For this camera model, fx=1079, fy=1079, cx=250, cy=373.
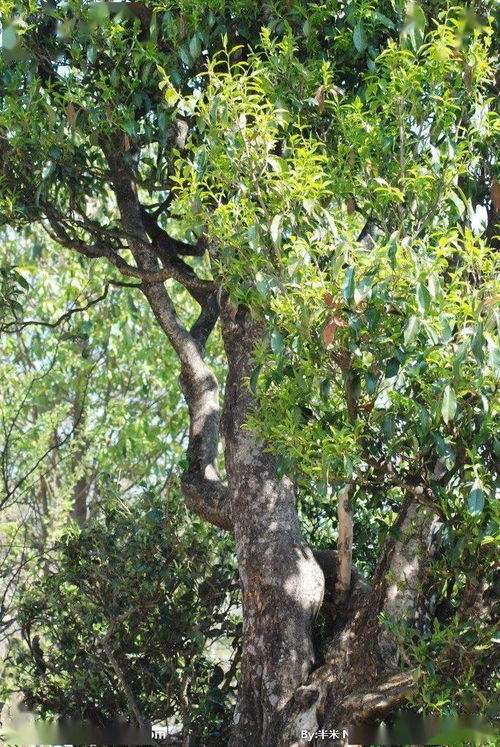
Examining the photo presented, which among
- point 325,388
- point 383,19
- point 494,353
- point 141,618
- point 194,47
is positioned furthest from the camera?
point 141,618

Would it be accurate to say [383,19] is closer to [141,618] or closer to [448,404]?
[448,404]

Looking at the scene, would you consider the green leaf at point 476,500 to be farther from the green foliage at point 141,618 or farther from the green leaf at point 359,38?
the green foliage at point 141,618

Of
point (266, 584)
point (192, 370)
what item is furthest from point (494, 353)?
point (192, 370)

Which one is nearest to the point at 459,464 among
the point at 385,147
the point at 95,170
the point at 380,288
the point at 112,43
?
the point at 380,288

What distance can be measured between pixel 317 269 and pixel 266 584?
1773 mm

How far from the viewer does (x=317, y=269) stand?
3.43 meters

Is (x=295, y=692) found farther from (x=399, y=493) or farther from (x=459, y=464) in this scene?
(x=459, y=464)

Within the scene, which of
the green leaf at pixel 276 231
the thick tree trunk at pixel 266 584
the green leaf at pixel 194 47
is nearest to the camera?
the green leaf at pixel 276 231

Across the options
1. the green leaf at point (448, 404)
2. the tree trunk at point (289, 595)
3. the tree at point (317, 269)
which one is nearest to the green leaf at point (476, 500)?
the tree at point (317, 269)

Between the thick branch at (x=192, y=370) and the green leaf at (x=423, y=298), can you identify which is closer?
the green leaf at (x=423, y=298)

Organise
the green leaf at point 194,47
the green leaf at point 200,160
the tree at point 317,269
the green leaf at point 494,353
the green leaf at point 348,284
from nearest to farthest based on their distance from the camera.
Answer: the green leaf at point 494,353
the green leaf at point 348,284
the tree at point 317,269
the green leaf at point 200,160
the green leaf at point 194,47

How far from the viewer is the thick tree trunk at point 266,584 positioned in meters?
4.52

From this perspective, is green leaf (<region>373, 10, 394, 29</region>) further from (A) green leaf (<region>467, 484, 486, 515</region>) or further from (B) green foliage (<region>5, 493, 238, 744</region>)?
(B) green foliage (<region>5, 493, 238, 744</region>)

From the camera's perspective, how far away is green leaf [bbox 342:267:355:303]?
3.21m
